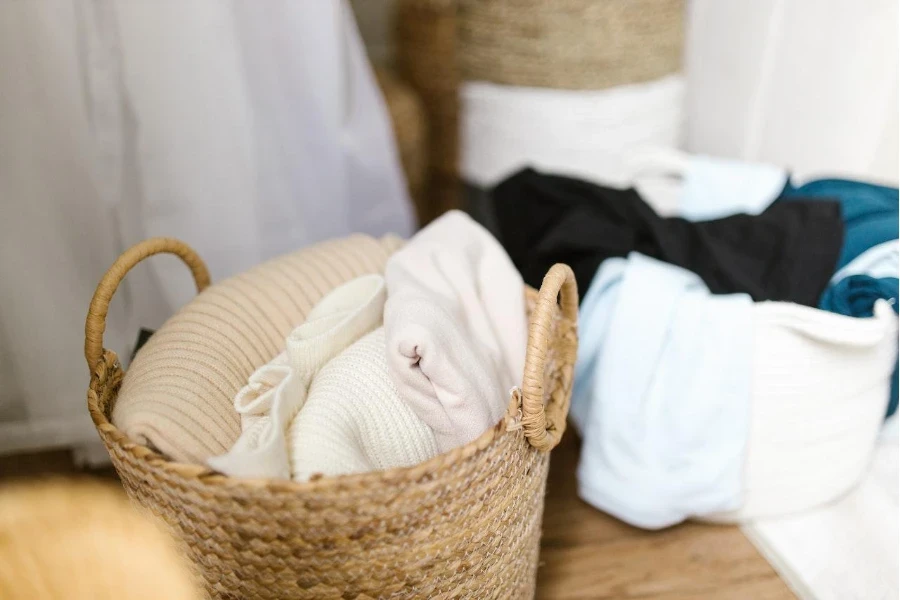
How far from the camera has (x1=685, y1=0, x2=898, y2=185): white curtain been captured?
930 millimetres

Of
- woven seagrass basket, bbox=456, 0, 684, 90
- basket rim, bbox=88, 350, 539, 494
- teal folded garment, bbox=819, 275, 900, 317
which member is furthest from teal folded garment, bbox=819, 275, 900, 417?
woven seagrass basket, bbox=456, 0, 684, 90

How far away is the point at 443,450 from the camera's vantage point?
0.56 metres

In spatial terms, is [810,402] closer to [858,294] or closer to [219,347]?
[858,294]

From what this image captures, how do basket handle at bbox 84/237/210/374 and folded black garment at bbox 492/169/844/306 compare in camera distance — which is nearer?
basket handle at bbox 84/237/210/374

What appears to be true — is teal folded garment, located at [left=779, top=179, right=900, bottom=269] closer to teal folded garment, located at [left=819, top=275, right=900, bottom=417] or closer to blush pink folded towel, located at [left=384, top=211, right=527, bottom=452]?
teal folded garment, located at [left=819, top=275, right=900, bottom=417]

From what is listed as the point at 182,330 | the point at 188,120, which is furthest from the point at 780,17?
the point at 182,330

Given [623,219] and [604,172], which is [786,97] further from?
[623,219]

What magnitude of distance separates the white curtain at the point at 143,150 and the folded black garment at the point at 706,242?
1.02ft

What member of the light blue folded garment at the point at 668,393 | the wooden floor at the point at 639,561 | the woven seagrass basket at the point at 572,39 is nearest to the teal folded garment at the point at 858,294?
the light blue folded garment at the point at 668,393

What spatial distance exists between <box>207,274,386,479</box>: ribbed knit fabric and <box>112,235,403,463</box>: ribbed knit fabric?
0.02m

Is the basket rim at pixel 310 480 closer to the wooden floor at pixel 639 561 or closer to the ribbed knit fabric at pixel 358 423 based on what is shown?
the ribbed knit fabric at pixel 358 423

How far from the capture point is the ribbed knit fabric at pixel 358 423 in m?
0.50

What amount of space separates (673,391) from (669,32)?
71 cm

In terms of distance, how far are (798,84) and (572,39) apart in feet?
1.14
